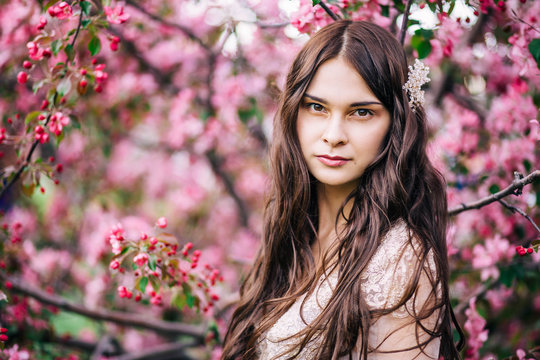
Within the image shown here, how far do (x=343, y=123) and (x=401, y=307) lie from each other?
22.6 inches

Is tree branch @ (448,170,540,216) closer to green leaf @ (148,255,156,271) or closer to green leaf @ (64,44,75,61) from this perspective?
green leaf @ (148,255,156,271)

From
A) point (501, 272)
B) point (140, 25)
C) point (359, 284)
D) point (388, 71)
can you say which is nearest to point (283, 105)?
point (388, 71)

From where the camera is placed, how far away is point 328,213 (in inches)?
69.7

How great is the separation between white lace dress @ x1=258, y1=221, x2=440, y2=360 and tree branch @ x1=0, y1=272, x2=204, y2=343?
152 cm

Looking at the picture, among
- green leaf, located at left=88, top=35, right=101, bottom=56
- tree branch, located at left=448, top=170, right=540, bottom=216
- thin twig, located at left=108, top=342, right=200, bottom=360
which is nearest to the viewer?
tree branch, located at left=448, top=170, right=540, bottom=216

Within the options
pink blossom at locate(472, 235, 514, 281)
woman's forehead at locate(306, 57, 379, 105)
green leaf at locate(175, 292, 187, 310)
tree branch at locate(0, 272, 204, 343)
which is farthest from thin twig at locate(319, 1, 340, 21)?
tree branch at locate(0, 272, 204, 343)

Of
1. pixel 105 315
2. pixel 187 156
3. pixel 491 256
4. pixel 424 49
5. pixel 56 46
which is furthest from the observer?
pixel 187 156

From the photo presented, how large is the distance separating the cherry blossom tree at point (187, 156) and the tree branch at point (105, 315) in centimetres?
1

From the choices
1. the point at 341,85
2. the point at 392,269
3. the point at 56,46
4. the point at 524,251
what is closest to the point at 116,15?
the point at 56,46

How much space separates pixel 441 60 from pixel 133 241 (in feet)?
7.42

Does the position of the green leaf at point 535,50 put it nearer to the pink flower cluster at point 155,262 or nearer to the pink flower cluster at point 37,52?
the pink flower cluster at point 155,262

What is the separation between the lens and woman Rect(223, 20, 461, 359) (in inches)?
52.7

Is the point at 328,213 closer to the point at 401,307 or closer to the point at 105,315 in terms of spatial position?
the point at 401,307

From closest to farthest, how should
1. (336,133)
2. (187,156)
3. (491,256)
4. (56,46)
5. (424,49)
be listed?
(336,133), (56,46), (424,49), (491,256), (187,156)
